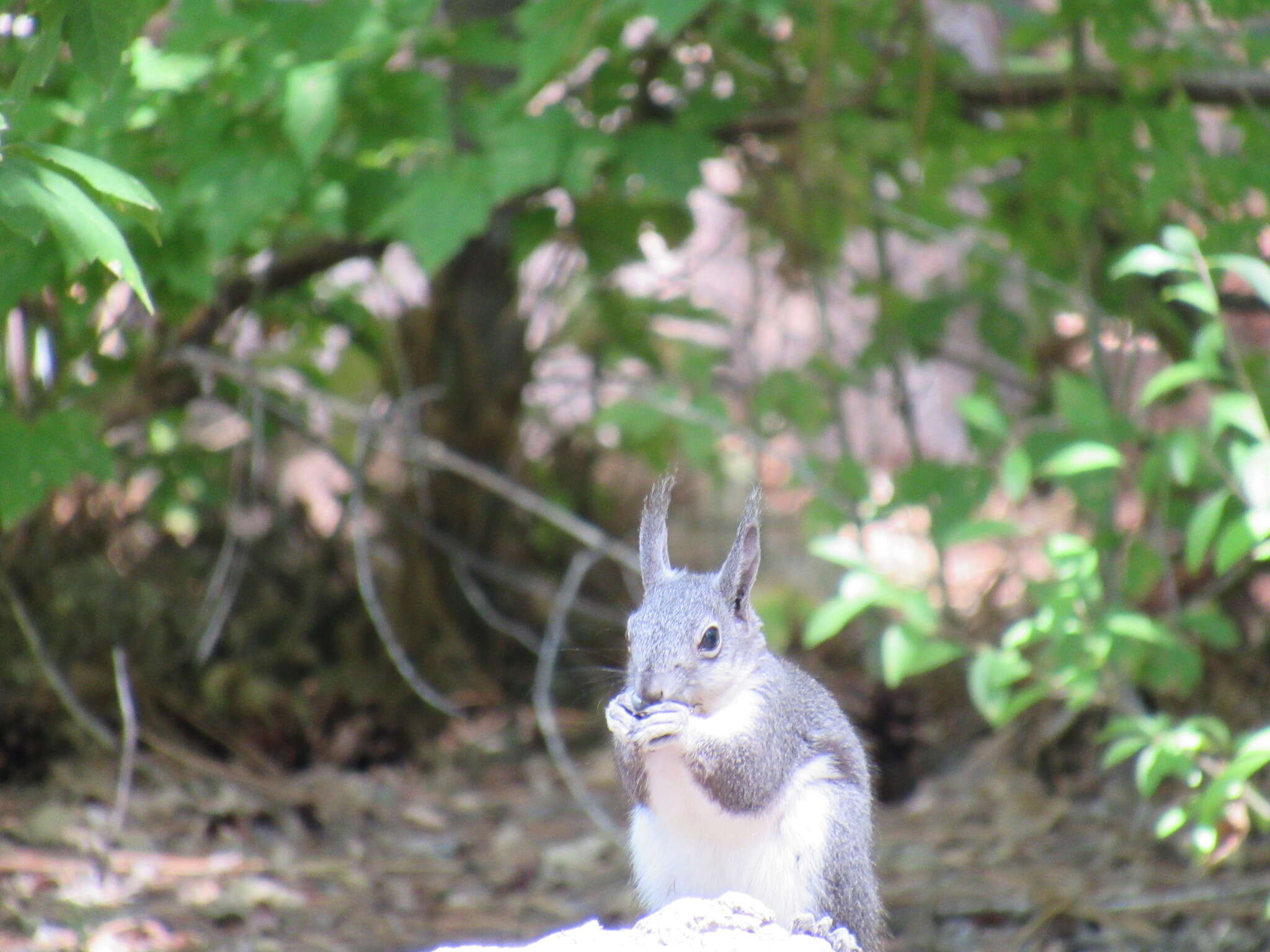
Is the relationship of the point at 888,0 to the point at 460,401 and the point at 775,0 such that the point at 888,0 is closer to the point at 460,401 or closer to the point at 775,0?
the point at 775,0

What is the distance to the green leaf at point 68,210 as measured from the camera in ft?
5.10

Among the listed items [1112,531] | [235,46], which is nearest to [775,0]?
[235,46]

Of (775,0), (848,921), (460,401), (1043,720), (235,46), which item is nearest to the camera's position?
(848,921)

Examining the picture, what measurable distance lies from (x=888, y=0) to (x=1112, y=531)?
147 cm

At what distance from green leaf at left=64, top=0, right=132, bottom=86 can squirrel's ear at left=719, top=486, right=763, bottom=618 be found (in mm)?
1122

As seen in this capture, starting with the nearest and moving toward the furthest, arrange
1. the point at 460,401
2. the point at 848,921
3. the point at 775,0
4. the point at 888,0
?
1. the point at 848,921
2. the point at 775,0
3. the point at 888,0
4. the point at 460,401

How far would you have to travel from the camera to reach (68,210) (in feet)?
5.25

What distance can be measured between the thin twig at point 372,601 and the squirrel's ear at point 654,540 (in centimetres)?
144

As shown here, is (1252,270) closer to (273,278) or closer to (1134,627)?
(1134,627)

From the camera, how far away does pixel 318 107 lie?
303 cm

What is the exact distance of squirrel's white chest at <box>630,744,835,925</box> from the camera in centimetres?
228

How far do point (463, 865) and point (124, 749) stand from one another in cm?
95

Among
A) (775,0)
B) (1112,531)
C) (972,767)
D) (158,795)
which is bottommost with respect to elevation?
(972,767)

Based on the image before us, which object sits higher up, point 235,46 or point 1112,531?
point 235,46
